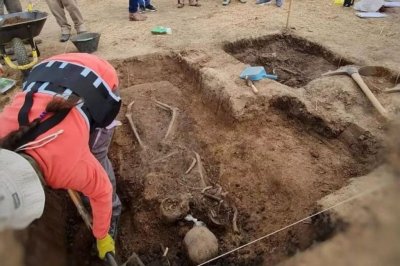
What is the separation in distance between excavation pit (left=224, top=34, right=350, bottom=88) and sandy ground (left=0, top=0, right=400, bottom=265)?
0.39 feet

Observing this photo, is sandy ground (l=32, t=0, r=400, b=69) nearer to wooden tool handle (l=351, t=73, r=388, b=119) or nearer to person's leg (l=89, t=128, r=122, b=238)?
wooden tool handle (l=351, t=73, r=388, b=119)

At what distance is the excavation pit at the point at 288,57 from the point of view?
16.4ft

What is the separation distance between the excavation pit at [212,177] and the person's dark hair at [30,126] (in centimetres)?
73

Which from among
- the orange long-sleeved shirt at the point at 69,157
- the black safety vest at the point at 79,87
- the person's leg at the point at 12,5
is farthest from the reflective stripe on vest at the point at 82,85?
the person's leg at the point at 12,5

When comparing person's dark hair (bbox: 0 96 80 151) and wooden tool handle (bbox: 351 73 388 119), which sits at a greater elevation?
person's dark hair (bbox: 0 96 80 151)

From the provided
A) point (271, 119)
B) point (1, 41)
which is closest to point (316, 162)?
point (271, 119)

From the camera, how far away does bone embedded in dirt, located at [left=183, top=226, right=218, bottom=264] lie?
8.36 ft

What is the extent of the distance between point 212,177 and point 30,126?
2105 millimetres

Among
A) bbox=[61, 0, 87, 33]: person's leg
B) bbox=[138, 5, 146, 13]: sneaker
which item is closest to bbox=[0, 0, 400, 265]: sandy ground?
bbox=[61, 0, 87, 33]: person's leg

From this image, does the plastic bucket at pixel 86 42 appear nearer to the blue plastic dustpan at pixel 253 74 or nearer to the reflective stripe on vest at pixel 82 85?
the blue plastic dustpan at pixel 253 74

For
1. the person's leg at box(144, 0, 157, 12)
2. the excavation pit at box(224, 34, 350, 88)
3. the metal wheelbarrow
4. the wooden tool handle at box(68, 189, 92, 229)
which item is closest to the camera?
the wooden tool handle at box(68, 189, 92, 229)

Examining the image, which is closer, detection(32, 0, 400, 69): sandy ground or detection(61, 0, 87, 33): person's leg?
detection(32, 0, 400, 69): sandy ground

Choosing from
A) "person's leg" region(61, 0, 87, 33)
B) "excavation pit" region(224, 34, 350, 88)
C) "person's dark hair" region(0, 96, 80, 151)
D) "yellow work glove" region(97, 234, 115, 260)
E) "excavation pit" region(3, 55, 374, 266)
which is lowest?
"excavation pit" region(3, 55, 374, 266)

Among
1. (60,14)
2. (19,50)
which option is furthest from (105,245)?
(60,14)
